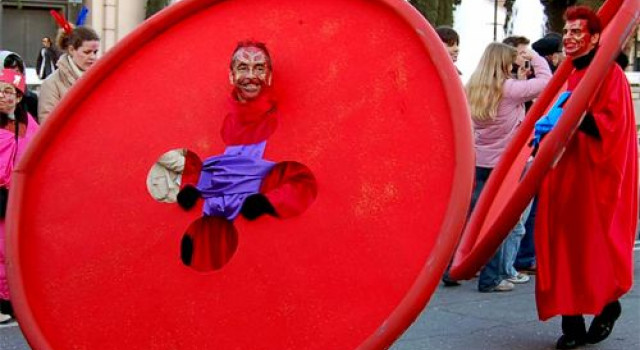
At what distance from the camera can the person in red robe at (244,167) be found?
472 centimetres

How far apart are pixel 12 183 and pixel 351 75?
141 centimetres

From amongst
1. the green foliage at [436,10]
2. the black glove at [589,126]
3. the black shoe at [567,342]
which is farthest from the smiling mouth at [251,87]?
the green foliage at [436,10]

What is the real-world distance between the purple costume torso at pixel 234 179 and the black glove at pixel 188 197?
0.09ft

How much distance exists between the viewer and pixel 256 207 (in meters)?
4.70

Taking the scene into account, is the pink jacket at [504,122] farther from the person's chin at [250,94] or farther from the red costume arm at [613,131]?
the person's chin at [250,94]

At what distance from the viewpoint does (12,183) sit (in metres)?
4.96

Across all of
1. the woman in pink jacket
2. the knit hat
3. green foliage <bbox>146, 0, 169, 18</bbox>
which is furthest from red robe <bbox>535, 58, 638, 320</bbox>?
green foliage <bbox>146, 0, 169, 18</bbox>

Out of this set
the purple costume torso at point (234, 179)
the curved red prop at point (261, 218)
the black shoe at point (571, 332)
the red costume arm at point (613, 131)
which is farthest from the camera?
the black shoe at point (571, 332)

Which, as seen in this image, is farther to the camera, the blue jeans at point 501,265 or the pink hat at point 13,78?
the blue jeans at point 501,265

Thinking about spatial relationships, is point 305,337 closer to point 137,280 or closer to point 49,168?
point 137,280

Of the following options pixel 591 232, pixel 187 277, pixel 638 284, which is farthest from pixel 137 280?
pixel 638 284

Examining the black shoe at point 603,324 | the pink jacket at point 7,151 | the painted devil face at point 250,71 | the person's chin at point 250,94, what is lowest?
the black shoe at point 603,324

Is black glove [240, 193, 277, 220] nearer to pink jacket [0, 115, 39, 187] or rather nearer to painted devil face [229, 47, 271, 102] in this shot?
painted devil face [229, 47, 271, 102]

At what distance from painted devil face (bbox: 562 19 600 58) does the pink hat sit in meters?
2.89
